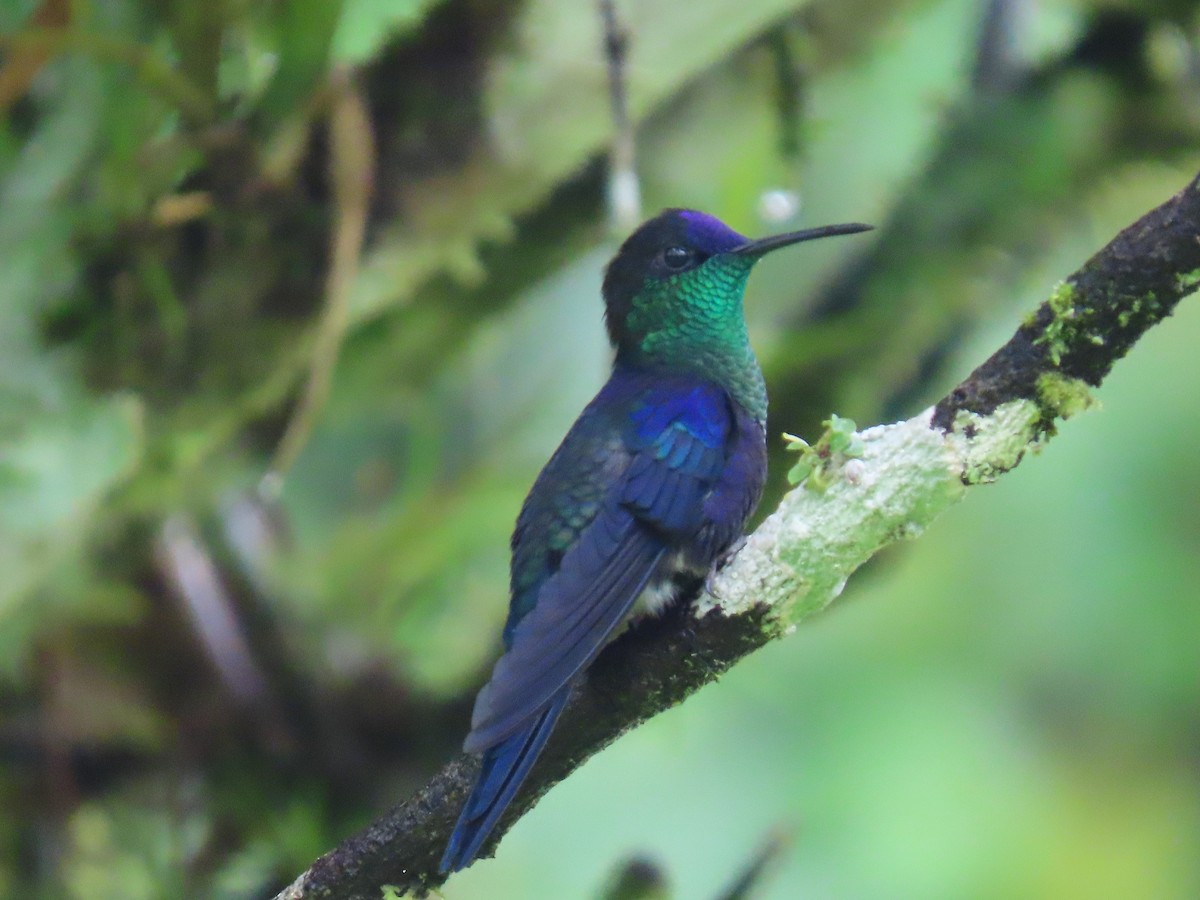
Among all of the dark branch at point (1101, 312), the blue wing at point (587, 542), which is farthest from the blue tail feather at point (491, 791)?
the dark branch at point (1101, 312)

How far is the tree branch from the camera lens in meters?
0.92

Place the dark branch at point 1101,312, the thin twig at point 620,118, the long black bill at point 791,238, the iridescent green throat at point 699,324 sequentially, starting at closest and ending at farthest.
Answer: the dark branch at point 1101,312 → the long black bill at point 791,238 → the iridescent green throat at point 699,324 → the thin twig at point 620,118

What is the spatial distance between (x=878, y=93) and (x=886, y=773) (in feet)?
6.32

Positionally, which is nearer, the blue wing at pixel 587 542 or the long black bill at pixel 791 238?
the blue wing at pixel 587 542

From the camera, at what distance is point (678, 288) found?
168 centimetres

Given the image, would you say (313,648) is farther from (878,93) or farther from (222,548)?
(878,93)

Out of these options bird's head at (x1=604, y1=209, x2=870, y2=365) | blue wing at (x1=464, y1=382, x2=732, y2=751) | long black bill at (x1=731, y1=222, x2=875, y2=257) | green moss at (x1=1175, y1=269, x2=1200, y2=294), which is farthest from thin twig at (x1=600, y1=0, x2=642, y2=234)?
green moss at (x1=1175, y1=269, x2=1200, y2=294)

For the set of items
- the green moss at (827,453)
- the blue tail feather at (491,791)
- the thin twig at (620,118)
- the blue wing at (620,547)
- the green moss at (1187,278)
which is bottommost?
the green moss at (1187,278)

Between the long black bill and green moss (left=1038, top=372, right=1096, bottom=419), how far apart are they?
0.97 feet

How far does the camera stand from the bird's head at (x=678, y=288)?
165 cm

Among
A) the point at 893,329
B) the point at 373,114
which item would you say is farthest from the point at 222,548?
the point at 893,329

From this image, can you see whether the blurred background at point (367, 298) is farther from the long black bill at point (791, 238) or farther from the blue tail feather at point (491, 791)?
the blue tail feather at point (491, 791)

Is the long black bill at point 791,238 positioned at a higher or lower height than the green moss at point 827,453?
higher

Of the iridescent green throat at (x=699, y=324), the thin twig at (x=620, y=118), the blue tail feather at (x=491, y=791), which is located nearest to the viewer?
the blue tail feather at (x=491, y=791)
